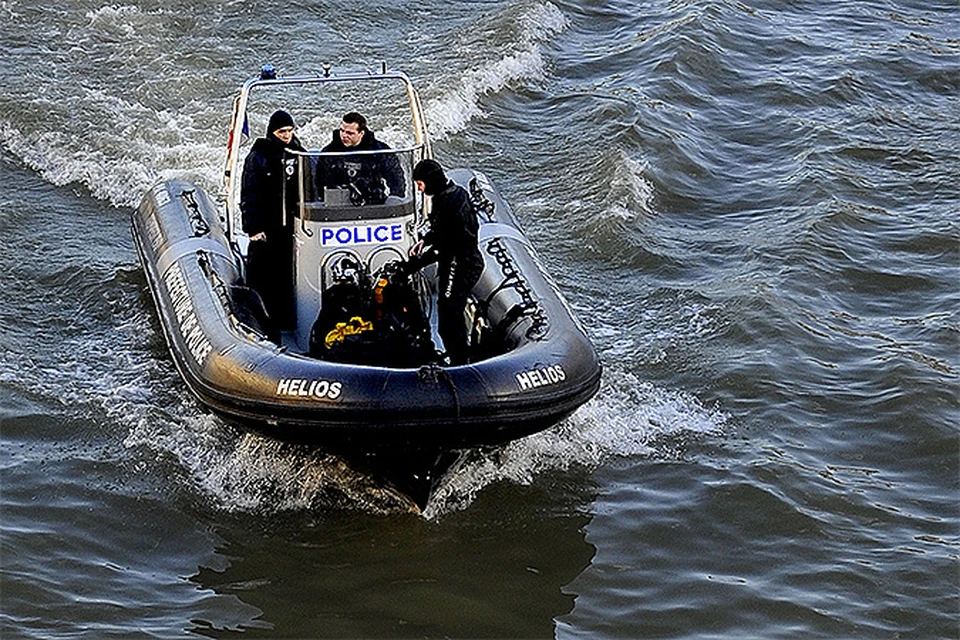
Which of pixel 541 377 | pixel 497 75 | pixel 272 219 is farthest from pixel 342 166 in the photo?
pixel 497 75

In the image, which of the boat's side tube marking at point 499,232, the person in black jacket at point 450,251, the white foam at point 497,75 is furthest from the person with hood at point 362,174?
the white foam at point 497,75

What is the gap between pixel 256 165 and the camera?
8.71 m

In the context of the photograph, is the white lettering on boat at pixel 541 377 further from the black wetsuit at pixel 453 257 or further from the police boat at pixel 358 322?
the black wetsuit at pixel 453 257

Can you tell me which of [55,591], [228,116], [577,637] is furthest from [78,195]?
[577,637]

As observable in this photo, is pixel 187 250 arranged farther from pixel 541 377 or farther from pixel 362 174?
pixel 541 377

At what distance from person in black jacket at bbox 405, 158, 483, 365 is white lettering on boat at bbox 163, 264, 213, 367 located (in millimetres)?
1189

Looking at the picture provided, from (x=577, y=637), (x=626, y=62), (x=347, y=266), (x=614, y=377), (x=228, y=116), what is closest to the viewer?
(x=577, y=637)

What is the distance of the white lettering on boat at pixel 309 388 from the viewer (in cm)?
711

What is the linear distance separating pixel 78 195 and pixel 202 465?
422 centimetres

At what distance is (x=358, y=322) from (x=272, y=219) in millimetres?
1015

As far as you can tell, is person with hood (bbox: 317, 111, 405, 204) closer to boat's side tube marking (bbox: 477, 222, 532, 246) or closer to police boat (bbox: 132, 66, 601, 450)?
police boat (bbox: 132, 66, 601, 450)

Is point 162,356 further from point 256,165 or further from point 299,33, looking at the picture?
point 299,33

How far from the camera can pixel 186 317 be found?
834cm

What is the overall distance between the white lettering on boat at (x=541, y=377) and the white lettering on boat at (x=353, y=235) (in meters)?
1.56
